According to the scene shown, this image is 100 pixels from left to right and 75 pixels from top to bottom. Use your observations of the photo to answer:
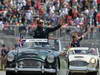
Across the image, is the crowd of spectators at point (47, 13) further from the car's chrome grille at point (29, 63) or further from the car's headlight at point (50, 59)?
the car's chrome grille at point (29, 63)

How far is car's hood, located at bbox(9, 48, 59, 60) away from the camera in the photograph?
14242 mm

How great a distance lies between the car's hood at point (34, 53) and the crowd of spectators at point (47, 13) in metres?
6.72

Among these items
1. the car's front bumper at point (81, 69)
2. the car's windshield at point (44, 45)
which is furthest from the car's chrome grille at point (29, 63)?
the car's windshield at point (44, 45)

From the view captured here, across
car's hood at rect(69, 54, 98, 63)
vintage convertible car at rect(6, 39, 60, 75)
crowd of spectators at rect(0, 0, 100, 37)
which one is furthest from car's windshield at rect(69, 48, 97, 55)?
crowd of spectators at rect(0, 0, 100, 37)

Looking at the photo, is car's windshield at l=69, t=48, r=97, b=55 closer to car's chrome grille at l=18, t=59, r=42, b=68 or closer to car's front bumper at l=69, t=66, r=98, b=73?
car's front bumper at l=69, t=66, r=98, b=73

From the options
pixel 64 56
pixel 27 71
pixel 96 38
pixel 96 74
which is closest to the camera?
pixel 27 71

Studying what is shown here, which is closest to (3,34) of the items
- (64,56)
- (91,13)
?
(91,13)

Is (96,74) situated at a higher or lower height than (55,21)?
lower

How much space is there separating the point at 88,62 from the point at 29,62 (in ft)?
6.97

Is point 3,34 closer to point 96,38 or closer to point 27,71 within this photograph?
point 96,38

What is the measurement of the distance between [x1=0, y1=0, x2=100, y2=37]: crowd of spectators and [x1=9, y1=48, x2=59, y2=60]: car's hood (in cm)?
672

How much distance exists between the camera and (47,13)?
24672mm

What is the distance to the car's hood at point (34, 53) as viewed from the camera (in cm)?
1424

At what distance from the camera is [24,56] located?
14.2 m
